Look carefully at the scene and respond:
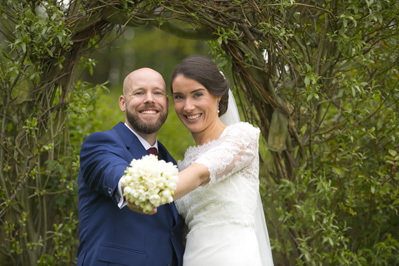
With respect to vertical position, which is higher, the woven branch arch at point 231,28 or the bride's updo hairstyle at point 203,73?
the woven branch arch at point 231,28

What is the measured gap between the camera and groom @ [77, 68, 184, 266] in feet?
9.02

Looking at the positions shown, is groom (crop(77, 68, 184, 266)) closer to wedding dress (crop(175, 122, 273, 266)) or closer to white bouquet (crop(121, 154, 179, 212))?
wedding dress (crop(175, 122, 273, 266))

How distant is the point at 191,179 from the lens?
2564 mm

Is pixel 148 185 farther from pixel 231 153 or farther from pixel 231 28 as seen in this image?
pixel 231 28

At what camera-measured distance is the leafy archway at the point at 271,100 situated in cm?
366

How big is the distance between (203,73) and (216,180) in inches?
28.5

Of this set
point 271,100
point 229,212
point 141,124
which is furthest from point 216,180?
point 271,100

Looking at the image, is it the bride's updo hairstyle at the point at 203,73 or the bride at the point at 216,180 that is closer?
the bride at the point at 216,180

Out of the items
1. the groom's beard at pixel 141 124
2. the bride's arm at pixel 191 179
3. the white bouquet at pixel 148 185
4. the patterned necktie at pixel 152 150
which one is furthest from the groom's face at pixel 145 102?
the white bouquet at pixel 148 185

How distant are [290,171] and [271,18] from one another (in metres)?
1.25

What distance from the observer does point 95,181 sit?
2.75m

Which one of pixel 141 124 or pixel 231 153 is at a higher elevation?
pixel 141 124

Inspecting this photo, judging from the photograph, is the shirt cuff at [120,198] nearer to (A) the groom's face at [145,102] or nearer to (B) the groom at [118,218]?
(B) the groom at [118,218]

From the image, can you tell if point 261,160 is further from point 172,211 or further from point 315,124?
point 172,211
